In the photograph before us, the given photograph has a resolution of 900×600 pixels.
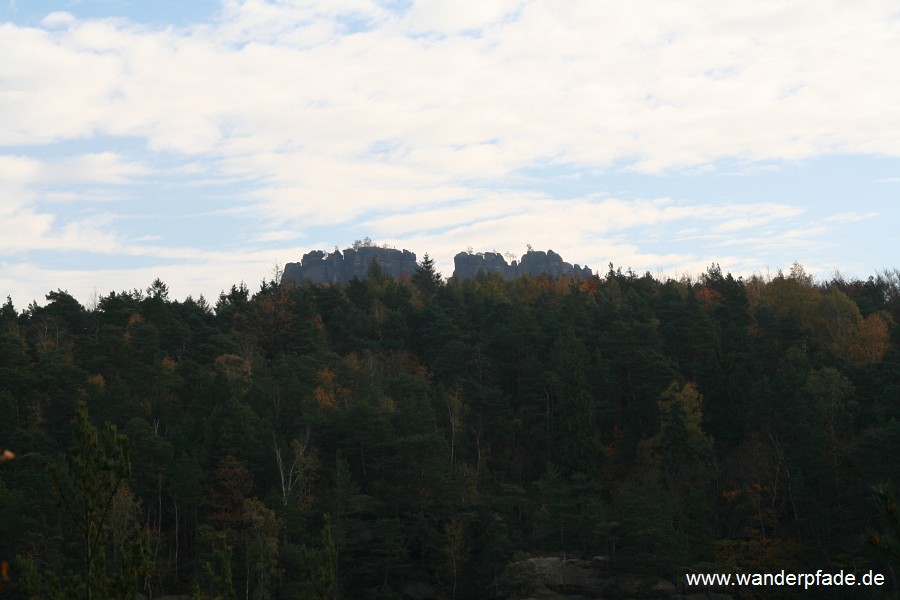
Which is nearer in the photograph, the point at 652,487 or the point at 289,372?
the point at 652,487

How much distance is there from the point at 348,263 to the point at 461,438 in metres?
110

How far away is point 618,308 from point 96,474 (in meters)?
65.3

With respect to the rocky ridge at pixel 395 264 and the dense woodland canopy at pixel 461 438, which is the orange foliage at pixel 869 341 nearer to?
the dense woodland canopy at pixel 461 438

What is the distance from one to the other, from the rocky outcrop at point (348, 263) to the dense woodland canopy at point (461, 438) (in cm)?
8733

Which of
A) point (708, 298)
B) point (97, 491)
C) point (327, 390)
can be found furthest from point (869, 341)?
point (97, 491)

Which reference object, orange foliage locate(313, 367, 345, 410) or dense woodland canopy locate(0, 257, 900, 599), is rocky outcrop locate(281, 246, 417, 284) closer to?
dense woodland canopy locate(0, 257, 900, 599)

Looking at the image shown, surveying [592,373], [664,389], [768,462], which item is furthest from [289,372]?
[768,462]

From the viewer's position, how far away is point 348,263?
563 ft

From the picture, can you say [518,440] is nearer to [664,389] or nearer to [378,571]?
[664,389]

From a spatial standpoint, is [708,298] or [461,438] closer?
[461,438]

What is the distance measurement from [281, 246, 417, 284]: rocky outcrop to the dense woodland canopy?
87.3m

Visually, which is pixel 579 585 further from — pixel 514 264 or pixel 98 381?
pixel 514 264

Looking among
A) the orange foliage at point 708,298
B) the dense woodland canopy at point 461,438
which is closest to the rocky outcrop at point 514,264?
the orange foliage at point 708,298

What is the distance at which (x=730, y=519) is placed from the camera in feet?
176
